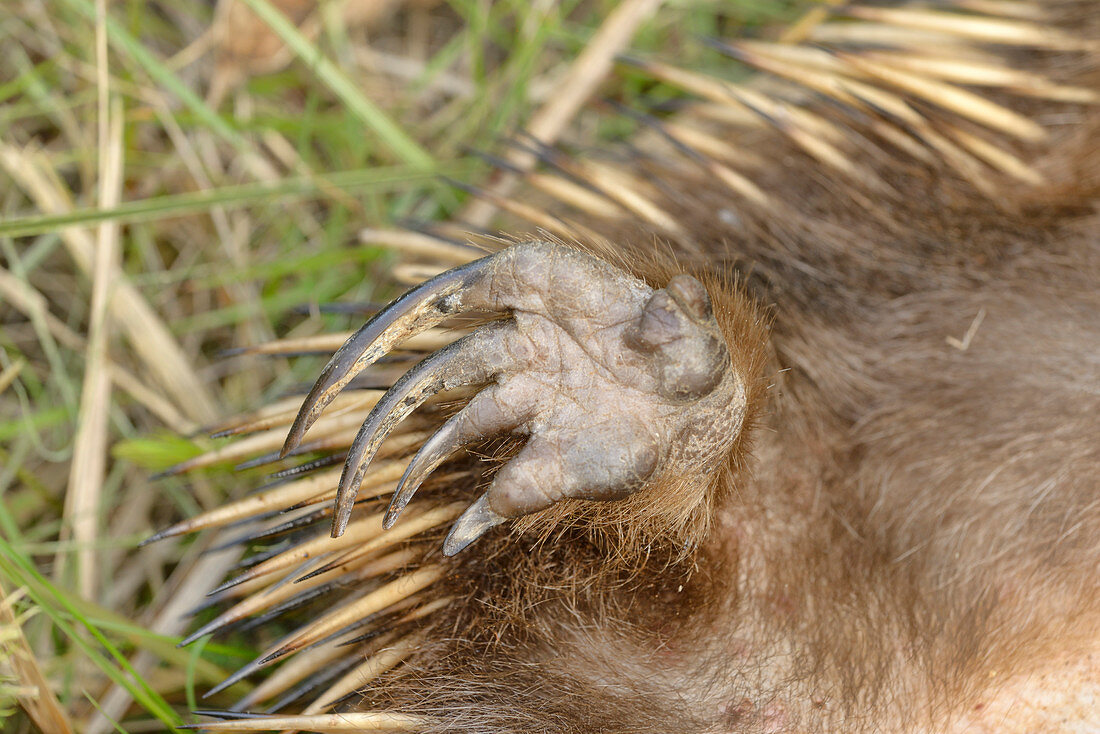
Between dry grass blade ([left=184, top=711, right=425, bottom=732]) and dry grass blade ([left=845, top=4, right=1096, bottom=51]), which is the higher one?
dry grass blade ([left=845, top=4, right=1096, bottom=51])

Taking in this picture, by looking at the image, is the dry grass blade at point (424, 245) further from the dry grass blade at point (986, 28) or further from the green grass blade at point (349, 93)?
the dry grass blade at point (986, 28)

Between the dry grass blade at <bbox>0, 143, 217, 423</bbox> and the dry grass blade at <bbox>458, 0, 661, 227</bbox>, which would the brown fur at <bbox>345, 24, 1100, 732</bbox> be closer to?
the dry grass blade at <bbox>458, 0, 661, 227</bbox>

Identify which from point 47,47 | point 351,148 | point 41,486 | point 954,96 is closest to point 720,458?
point 954,96

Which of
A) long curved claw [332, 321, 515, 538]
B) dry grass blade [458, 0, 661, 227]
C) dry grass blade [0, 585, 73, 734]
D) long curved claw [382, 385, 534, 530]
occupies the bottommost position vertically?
dry grass blade [0, 585, 73, 734]

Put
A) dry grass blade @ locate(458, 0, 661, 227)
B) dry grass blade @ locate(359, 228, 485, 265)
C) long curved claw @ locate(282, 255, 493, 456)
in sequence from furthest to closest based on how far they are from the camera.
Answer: dry grass blade @ locate(458, 0, 661, 227), dry grass blade @ locate(359, 228, 485, 265), long curved claw @ locate(282, 255, 493, 456)

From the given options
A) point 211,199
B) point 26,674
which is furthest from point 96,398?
point 26,674

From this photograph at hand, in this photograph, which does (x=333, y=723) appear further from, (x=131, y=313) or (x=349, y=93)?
(x=349, y=93)

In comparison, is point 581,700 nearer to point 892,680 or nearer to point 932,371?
point 892,680

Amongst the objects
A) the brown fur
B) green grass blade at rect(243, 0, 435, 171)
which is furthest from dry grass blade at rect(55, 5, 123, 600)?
the brown fur

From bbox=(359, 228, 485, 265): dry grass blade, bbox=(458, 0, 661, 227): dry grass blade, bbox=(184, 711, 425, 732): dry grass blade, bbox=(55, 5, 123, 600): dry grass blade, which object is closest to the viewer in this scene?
bbox=(184, 711, 425, 732): dry grass blade
